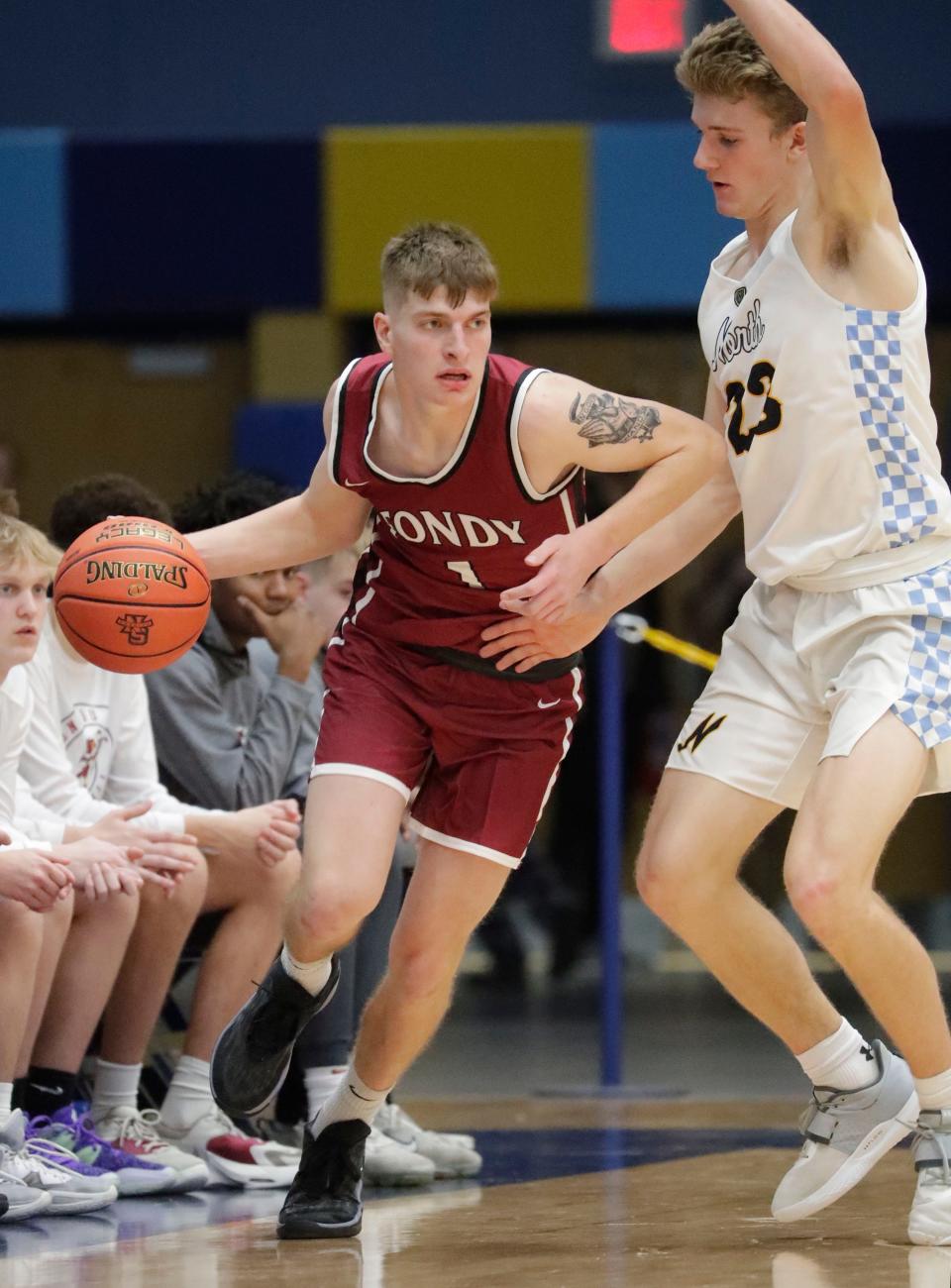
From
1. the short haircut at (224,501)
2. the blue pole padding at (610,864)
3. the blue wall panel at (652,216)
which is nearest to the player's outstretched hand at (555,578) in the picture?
the short haircut at (224,501)

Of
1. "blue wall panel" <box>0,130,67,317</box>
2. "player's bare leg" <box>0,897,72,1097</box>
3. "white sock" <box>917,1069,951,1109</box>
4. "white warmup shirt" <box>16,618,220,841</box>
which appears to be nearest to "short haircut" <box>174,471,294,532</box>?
"white warmup shirt" <box>16,618,220,841</box>

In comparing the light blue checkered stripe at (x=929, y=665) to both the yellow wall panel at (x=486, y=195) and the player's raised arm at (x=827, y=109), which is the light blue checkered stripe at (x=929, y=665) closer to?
the player's raised arm at (x=827, y=109)

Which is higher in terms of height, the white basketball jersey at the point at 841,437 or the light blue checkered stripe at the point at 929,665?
the white basketball jersey at the point at 841,437

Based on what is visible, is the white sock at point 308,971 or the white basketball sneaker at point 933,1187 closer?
the white basketball sneaker at point 933,1187

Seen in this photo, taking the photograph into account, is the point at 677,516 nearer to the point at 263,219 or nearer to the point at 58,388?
the point at 263,219

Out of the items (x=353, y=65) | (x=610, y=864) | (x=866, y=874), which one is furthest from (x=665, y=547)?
(x=353, y=65)

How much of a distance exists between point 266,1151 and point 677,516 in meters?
1.64

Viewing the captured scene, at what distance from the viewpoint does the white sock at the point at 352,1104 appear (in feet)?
12.5

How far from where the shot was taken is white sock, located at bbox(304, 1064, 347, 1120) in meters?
4.65

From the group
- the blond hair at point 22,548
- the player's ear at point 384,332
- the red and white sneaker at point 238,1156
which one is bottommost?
the red and white sneaker at point 238,1156

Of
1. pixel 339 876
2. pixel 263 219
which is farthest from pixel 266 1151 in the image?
pixel 263 219

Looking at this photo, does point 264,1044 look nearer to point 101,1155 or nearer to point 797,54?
point 101,1155

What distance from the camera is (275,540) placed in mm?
3916

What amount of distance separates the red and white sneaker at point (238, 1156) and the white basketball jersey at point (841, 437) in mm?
A: 1695
